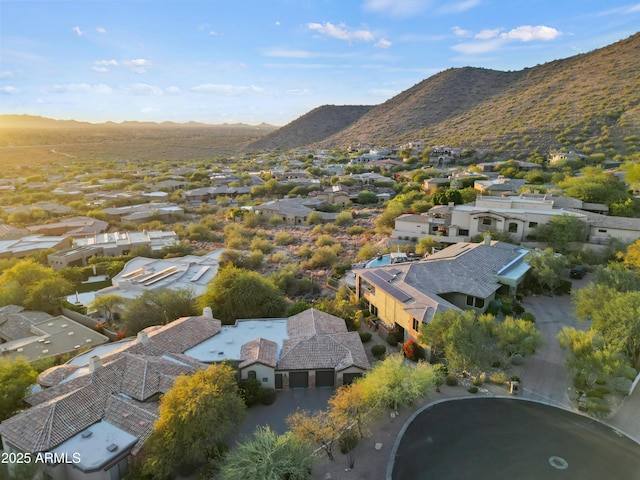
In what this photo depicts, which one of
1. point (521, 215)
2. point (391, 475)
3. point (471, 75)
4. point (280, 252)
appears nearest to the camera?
point (391, 475)

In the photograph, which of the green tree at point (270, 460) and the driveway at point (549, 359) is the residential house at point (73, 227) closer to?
the green tree at point (270, 460)

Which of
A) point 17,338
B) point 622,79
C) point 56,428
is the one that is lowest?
point 17,338

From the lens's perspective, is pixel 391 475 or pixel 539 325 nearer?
pixel 391 475

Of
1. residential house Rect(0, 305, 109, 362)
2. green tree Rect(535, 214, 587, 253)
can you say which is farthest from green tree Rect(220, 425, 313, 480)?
green tree Rect(535, 214, 587, 253)

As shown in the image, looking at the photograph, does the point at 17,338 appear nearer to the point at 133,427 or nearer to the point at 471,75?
the point at 133,427

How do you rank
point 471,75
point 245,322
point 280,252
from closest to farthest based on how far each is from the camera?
point 245,322 → point 280,252 → point 471,75

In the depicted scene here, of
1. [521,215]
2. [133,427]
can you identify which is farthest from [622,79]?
[133,427]

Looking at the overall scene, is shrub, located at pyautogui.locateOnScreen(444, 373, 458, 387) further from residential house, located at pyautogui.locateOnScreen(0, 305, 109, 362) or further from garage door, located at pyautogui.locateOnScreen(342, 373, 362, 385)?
residential house, located at pyautogui.locateOnScreen(0, 305, 109, 362)
